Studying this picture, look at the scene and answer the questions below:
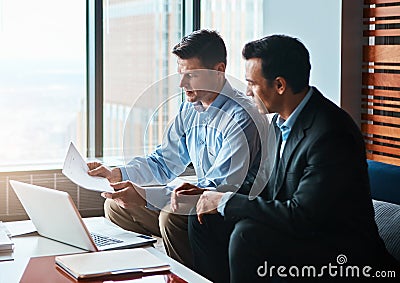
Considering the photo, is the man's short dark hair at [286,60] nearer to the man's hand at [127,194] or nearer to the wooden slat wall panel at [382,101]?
the man's hand at [127,194]

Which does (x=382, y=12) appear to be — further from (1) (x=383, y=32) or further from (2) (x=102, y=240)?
(2) (x=102, y=240)

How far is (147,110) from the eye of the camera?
5.05 meters

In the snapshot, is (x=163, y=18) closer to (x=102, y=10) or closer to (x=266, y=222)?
(x=102, y=10)

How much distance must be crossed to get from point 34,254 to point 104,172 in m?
0.73

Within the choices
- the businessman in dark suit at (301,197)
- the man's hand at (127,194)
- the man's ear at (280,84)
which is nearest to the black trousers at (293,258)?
the businessman in dark suit at (301,197)

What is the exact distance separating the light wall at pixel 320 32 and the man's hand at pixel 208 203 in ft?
5.89

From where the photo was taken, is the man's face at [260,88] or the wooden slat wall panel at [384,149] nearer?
the man's face at [260,88]

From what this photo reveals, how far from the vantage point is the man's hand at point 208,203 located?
2.68 meters

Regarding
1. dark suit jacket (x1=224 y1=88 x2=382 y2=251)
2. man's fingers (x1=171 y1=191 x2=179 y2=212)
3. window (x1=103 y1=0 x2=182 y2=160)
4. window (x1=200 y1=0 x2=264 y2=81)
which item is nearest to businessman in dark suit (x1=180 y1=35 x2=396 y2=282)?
dark suit jacket (x1=224 y1=88 x2=382 y2=251)

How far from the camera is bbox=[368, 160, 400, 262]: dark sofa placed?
252 cm

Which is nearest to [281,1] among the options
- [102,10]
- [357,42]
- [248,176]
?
[357,42]

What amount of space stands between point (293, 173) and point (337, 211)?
0.22 metres

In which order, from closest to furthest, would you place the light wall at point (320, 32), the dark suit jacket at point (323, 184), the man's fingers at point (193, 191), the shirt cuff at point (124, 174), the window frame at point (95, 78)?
the dark suit jacket at point (323, 184), the man's fingers at point (193, 191), the shirt cuff at point (124, 174), the light wall at point (320, 32), the window frame at point (95, 78)

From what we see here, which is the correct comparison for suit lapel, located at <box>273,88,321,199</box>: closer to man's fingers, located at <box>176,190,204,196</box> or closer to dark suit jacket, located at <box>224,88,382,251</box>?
dark suit jacket, located at <box>224,88,382,251</box>
